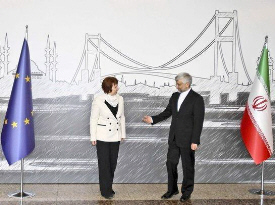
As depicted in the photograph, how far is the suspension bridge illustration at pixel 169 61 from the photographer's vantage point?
250 inches

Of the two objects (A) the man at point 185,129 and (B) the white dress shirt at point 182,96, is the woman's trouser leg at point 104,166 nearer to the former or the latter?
(A) the man at point 185,129

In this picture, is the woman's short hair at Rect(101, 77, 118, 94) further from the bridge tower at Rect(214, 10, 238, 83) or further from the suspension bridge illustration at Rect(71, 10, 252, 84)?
the bridge tower at Rect(214, 10, 238, 83)

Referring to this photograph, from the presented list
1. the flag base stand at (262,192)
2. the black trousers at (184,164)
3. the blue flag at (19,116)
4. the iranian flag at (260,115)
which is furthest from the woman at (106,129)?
the flag base stand at (262,192)

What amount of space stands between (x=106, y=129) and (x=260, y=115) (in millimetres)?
1804

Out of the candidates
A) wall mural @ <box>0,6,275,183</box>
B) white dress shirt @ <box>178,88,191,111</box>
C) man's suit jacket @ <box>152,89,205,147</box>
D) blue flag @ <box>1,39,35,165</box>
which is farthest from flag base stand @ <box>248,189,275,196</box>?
blue flag @ <box>1,39,35,165</box>

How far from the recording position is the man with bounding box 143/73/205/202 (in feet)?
18.1

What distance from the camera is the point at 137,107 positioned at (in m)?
6.43

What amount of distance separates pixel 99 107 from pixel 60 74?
39.2 inches

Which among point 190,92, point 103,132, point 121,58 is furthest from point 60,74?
point 190,92

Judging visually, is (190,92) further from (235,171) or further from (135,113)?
(235,171)

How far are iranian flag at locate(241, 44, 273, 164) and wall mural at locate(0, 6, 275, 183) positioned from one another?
542 millimetres

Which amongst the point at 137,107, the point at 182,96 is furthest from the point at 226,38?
the point at 137,107

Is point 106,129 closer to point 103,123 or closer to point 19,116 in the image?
point 103,123

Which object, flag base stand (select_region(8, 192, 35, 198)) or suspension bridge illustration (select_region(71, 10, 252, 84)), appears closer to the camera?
flag base stand (select_region(8, 192, 35, 198))
